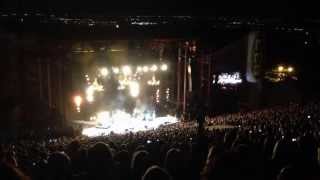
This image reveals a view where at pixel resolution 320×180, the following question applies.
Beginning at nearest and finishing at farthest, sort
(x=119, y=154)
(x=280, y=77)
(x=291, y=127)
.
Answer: (x=119, y=154) → (x=291, y=127) → (x=280, y=77)

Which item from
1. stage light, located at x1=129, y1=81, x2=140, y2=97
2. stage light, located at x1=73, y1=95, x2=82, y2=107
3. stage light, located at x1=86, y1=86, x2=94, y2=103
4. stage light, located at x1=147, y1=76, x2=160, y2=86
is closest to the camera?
stage light, located at x1=73, y1=95, x2=82, y2=107

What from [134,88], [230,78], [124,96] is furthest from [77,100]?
[230,78]

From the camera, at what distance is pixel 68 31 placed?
19094mm

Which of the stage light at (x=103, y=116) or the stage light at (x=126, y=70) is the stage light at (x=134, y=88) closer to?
the stage light at (x=126, y=70)

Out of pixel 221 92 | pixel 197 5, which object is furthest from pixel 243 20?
pixel 221 92

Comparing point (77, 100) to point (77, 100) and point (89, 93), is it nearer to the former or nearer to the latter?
point (77, 100)

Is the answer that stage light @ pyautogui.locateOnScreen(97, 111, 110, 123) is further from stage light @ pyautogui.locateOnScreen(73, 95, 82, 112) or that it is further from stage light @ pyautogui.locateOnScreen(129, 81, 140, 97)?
stage light @ pyautogui.locateOnScreen(129, 81, 140, 97)

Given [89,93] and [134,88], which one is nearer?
[89,93]

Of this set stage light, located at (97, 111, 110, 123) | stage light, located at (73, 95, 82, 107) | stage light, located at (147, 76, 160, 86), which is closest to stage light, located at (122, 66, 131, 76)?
stage light, located at (147, 76, 160, 86)

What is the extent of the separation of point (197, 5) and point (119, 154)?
8.41 metres

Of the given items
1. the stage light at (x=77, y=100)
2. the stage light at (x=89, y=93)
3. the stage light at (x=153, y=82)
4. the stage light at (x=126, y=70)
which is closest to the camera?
the stage light at (x=126, y=70)

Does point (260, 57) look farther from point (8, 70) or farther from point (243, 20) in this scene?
point (8, 70)

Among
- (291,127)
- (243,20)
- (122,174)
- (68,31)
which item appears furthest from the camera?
(68,31)

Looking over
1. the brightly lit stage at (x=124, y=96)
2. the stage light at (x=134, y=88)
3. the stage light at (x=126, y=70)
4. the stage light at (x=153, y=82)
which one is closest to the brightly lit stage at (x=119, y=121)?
the brightly lit stage at (x=124, y=96)
